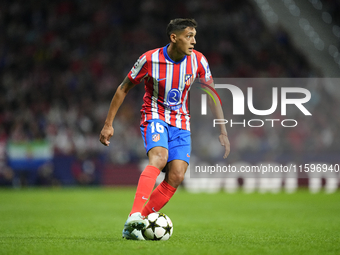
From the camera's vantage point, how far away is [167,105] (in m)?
4.81

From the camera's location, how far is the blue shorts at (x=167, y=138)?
4.64 meters

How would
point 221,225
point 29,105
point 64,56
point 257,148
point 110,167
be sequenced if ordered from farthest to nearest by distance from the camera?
point 64,56
point 29,105
point 110,167
point 257,148
point 221,225

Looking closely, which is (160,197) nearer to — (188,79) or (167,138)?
(167,138)

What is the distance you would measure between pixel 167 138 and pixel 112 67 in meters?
16.3

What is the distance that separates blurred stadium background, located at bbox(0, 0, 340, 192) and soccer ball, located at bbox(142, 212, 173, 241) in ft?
37.3

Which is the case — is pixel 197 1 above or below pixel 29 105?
above

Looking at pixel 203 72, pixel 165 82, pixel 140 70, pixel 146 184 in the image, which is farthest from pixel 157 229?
pixel 203 72

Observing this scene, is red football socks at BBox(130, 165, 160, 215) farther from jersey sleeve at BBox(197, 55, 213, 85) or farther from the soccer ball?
jersey sleeve at BBox(197, 55, 213, 85)

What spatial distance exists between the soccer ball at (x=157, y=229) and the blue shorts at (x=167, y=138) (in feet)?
2.00

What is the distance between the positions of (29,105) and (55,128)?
2013mm

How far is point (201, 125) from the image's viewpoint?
16156 mm

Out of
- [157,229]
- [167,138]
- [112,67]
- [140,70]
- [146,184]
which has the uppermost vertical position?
[112,67]

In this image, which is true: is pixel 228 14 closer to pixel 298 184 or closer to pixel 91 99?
pixel 91 99

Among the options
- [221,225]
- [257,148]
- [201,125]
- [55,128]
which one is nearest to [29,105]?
[55,128]
